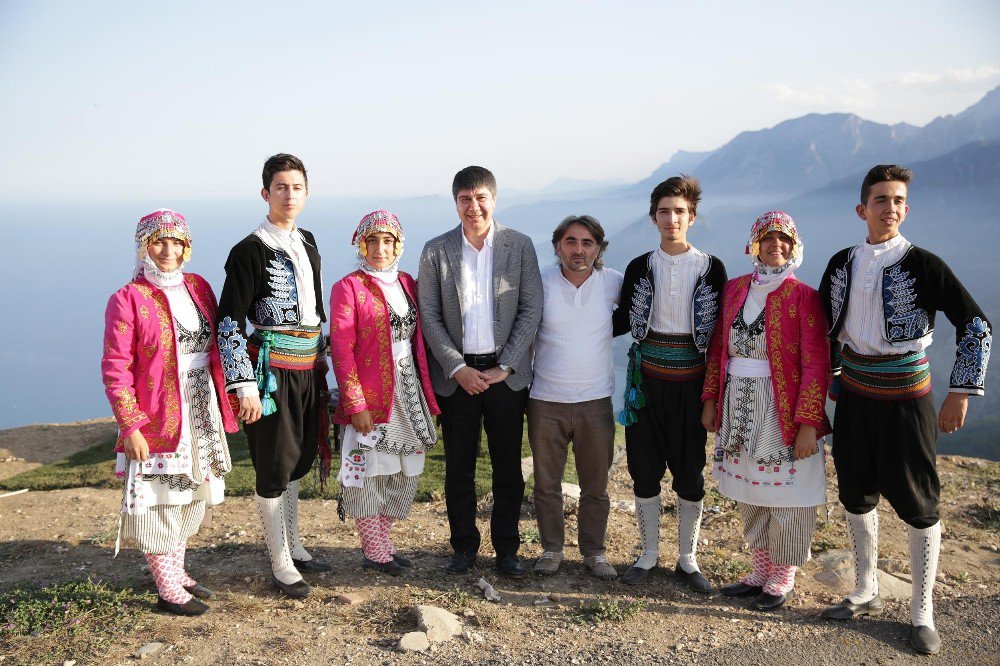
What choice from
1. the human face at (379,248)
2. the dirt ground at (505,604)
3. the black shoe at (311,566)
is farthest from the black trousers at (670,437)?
the black shoe at (311,566)

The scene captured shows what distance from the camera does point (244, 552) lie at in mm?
5047

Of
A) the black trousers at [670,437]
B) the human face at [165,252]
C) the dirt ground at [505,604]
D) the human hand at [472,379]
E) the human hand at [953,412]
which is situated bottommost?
the dirt ground at [505,604]

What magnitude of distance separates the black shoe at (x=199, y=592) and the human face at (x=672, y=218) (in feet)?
11.1

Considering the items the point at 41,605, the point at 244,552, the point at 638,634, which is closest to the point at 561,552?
the point at 638,634

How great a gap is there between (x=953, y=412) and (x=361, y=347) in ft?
10.5

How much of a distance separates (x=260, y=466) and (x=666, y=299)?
254 centimetres

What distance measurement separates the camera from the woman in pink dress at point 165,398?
12.0 feet

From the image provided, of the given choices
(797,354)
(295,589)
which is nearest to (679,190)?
(797,354)

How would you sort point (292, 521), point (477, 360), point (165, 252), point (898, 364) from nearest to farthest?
point (898, 364) < point (165, 252) < point (477, 360) < point (292, 521)

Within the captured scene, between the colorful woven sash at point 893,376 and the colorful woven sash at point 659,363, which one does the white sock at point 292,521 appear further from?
the colorful woven sash at point 893,376

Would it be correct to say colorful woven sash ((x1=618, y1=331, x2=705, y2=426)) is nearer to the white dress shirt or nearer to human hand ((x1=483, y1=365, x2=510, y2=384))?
human hand ((x1=483, y1=365, x2=510, y2=384))

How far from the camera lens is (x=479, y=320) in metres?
4.32

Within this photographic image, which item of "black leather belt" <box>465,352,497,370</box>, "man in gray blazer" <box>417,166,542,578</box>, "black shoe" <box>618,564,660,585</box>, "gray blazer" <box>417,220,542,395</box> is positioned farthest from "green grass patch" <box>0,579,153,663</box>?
"black shoe" <box>618,564,660,585</box>

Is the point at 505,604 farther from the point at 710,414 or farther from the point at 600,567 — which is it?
the point at 710,414
